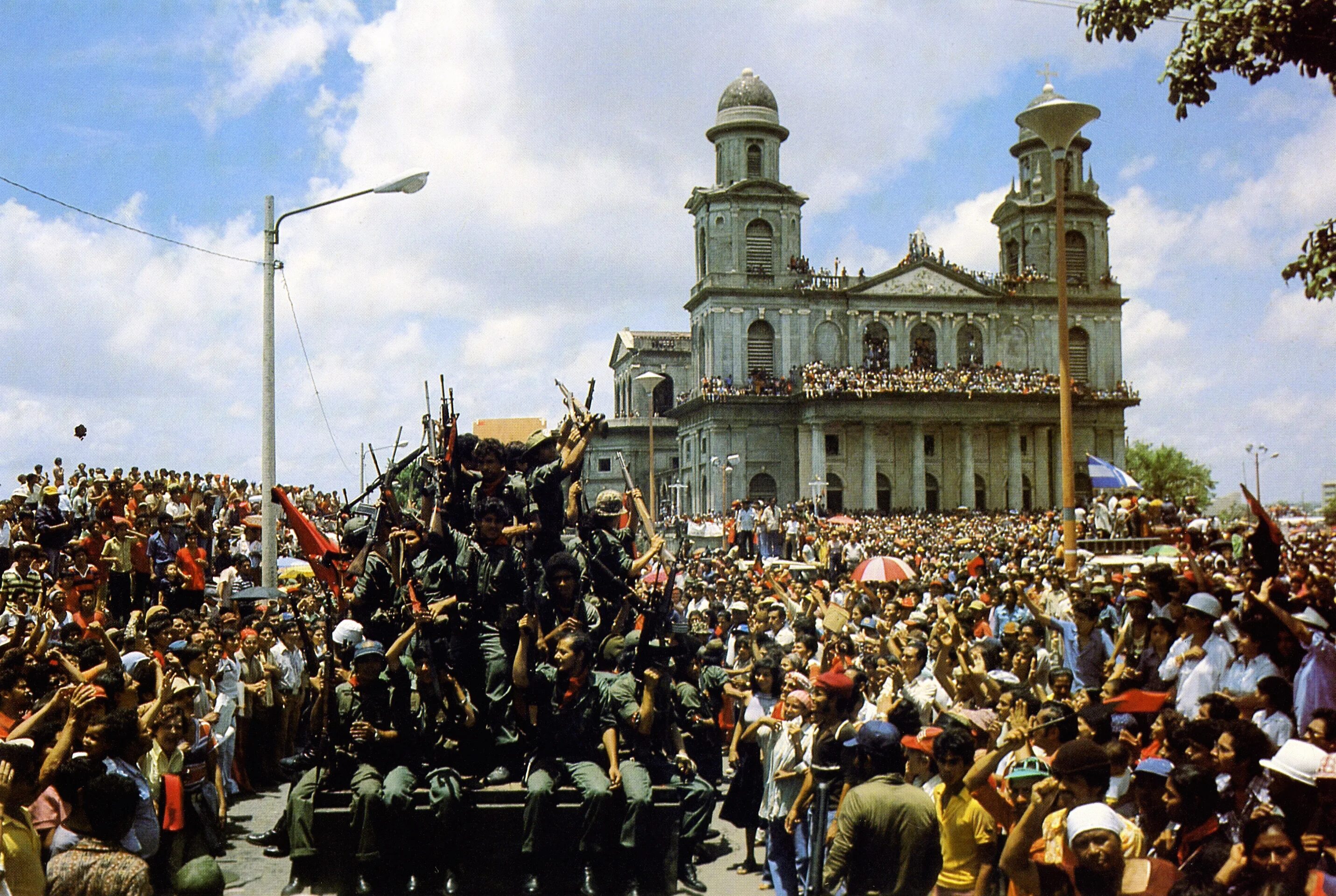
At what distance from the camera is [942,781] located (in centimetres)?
627

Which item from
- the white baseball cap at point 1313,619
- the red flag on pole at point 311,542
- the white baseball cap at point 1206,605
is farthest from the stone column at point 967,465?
the white baseball cap at point 1313,619

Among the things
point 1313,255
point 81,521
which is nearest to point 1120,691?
point 1313,255

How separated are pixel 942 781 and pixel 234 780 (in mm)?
8454

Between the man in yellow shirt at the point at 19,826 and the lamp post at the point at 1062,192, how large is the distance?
10.3m

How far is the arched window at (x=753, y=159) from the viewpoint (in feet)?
220

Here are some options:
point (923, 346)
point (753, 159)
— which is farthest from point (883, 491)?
point (753, 159)

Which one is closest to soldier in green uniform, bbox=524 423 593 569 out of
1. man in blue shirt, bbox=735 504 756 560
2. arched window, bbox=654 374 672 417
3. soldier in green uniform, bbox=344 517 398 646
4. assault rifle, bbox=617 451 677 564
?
assault rifle, bbox=617 451 677 564

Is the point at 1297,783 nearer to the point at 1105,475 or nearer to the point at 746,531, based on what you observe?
the point at 1105,475

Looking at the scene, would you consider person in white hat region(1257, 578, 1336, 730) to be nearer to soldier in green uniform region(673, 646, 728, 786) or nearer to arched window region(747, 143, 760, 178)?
soldier in green uniform region(673, 646, 728, 786)

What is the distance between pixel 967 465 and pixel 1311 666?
6075cm

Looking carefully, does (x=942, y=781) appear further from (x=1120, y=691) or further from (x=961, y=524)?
(x=961, y=524)

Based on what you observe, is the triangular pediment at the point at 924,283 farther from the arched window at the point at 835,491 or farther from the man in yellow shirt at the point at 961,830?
the man in yellow shirt at the point at 961,830

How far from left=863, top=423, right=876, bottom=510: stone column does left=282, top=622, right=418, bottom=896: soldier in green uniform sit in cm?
5754

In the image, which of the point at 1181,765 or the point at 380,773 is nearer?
the point at 1181,765
